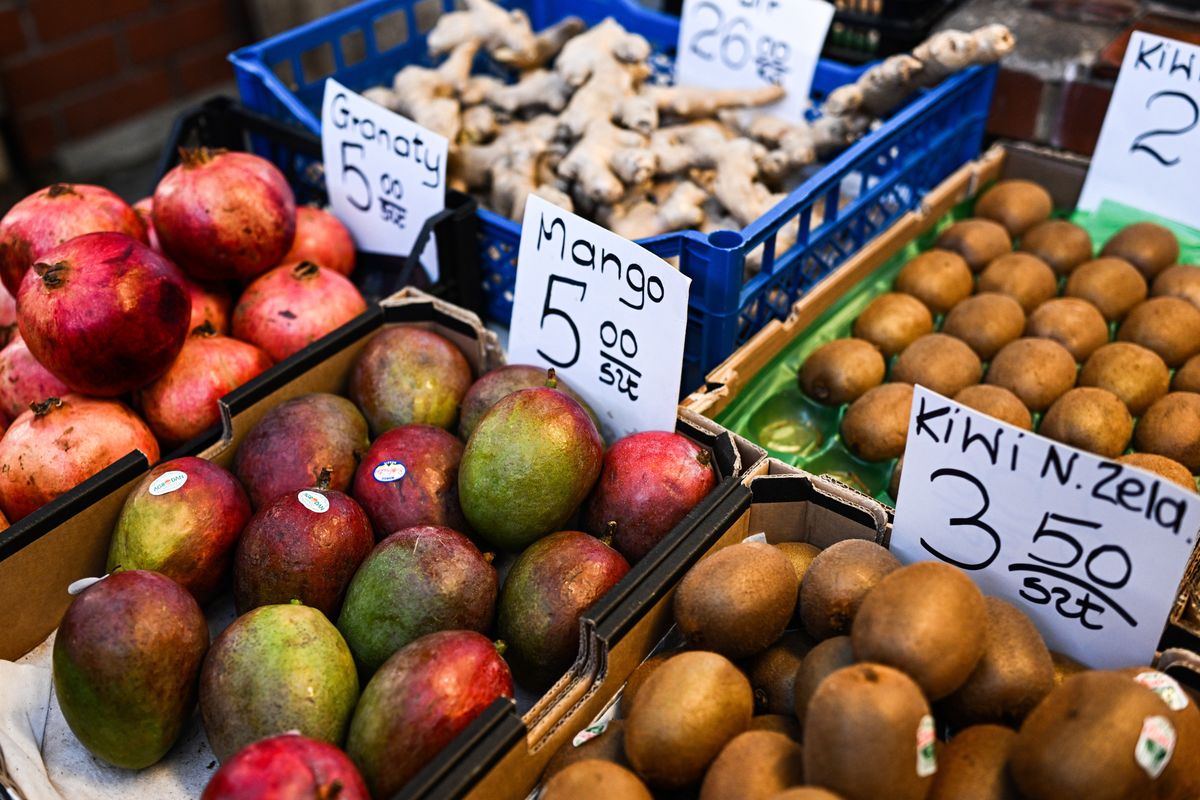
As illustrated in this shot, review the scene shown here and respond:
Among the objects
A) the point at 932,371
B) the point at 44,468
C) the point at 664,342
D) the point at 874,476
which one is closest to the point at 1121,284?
the point at 932,371

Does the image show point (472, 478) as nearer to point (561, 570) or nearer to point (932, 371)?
point (561, 570)

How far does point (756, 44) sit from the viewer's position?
222 centimetres

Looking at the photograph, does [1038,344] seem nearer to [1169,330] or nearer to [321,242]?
[1169,330]

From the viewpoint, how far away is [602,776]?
0.98 meters

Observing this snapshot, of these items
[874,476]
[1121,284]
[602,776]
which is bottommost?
[874,476]

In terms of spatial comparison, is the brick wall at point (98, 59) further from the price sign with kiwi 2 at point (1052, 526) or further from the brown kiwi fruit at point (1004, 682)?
the brown kiwi fruit at point (1004, 682)

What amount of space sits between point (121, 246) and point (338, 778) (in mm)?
879

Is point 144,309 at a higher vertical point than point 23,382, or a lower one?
higher

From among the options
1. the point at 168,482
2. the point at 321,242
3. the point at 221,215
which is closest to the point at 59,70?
the point at 321,242

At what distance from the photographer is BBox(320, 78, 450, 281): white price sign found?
1.82 m

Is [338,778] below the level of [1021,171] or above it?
below

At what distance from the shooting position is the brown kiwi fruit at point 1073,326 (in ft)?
5.43

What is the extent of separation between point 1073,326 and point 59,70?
3.48m

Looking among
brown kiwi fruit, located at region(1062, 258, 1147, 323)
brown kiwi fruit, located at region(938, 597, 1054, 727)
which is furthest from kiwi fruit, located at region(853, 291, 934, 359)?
brown kiwi fruit, located at region(938, 597, 1054, 727)
